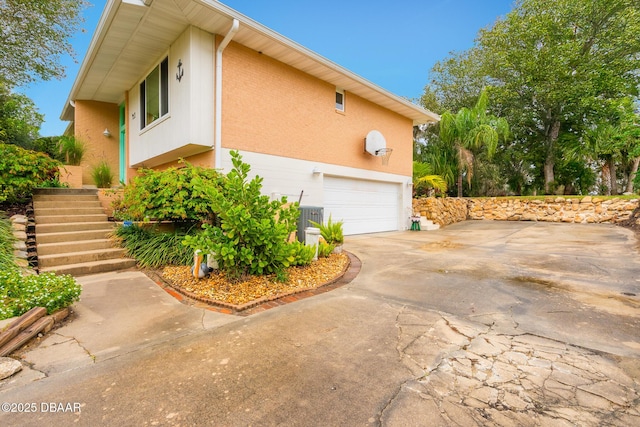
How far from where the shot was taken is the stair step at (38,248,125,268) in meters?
4.85

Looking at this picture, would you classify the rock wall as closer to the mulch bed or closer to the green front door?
the mulch bed

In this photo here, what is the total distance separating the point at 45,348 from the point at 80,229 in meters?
4.27

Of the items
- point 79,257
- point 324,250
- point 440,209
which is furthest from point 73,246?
point 440,209

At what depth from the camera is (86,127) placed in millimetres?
11062

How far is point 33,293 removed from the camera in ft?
9.98

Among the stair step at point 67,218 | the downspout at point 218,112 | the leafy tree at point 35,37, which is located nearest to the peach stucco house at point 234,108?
the downspout at point 218,112

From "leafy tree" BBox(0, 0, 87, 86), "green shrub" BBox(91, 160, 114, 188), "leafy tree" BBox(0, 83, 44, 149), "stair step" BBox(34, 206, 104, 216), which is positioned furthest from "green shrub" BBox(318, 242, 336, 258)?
"leafy tree" BBox(0, 0, 87, 86)

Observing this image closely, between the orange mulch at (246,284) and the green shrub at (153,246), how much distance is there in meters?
0.29

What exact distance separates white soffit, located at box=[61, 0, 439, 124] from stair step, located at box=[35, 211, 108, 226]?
163 inches

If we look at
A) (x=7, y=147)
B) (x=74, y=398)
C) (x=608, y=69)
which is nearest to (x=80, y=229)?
(x=7, y=147)

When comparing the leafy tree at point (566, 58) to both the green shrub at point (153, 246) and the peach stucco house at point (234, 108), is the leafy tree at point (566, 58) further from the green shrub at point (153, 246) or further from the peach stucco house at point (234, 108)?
the green shrub at point (153, 246)

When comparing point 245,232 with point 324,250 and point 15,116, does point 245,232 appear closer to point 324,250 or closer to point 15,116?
point 324,250

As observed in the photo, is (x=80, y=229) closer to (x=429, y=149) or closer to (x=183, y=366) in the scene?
(x=183, y=366)

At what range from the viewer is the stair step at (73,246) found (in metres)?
5.07
